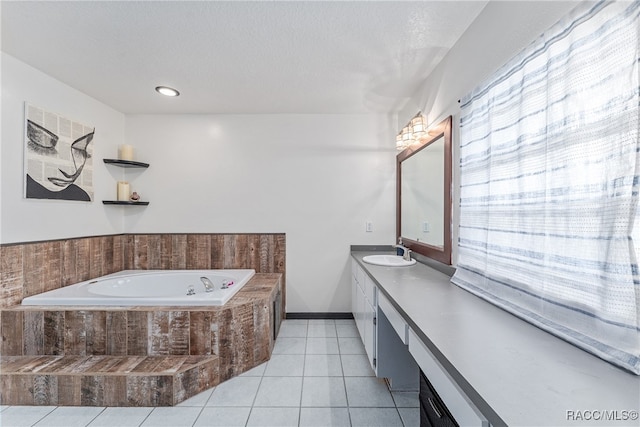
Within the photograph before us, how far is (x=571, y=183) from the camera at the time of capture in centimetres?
99

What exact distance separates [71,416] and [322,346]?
1779 mm

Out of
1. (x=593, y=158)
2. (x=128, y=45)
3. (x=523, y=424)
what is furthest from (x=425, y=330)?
(x=128, y=45)

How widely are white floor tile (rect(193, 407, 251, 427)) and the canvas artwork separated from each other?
6.84 feet

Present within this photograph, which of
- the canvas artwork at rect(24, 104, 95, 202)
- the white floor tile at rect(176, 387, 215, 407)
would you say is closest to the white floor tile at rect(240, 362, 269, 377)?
the white floor tile at rect(176, 387, 215, 407)

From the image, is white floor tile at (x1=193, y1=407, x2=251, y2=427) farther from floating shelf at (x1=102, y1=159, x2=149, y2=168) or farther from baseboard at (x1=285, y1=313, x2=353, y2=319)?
floating shelf at (x1=102, y1=159, x2=149, y2=168)

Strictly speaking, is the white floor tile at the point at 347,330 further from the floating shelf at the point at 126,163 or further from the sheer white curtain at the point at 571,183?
the floating shelf at the point at 126,163

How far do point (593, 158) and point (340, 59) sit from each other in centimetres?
168

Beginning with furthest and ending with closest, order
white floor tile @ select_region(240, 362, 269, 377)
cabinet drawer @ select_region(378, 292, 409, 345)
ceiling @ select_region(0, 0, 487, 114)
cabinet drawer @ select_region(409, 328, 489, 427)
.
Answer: white floor tile @ select_region(240, 362, 269, 377) → ceiling @ select_region(0, 0, 487, 114) → cabinet drawer @ select_region(378, 292, 409, 345) → cabinet drawer @ select_region(409, 328, 489, 427)

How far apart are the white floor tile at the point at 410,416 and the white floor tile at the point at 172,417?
49.5 inches

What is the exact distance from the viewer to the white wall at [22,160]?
2.04 meters

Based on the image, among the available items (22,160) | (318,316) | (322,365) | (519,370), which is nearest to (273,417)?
(322,365)

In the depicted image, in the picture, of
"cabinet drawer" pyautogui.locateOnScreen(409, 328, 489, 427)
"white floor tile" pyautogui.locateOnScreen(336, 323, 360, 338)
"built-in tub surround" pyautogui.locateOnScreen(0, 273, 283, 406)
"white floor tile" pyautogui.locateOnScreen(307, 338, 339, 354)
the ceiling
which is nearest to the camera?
"cabinet drawer" pyautogui.locateOnScreen(409, 328, 489, 427)

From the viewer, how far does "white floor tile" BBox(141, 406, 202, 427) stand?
1658mm

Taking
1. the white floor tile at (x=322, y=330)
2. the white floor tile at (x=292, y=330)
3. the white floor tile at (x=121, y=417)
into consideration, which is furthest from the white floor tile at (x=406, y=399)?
the white floor tile at (x=121, y=417)
